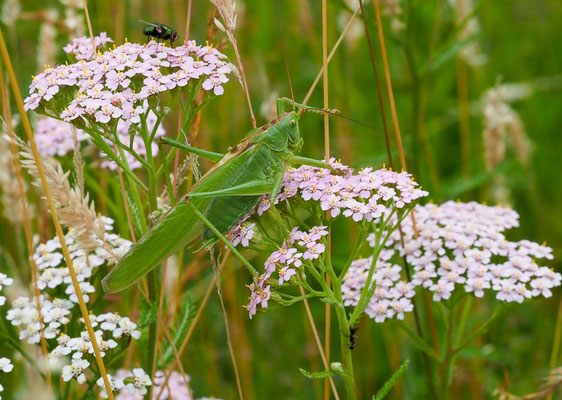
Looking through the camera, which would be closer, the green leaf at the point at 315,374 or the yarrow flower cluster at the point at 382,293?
the green leaf at the point at 315,374

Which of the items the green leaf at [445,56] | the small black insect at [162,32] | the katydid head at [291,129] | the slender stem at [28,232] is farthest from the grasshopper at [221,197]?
the green leaf at [445,56]

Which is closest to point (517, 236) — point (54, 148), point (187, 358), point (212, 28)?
point (187, 358)

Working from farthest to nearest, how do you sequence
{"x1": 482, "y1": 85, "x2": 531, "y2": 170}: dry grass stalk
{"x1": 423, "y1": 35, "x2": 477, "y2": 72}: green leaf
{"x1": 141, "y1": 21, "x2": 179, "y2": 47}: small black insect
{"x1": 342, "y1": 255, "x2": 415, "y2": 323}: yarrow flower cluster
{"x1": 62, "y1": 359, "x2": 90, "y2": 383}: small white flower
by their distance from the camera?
{"x1": 482, "y1": 85, "x2": 531, "y2": 170}: dry grass stalk, {"x1": 423, "y1": 35, "x2": 477, "y2": 72}: green leaf, {"x1": 141, "y1": 21, "x2": 179, "y2": 47}: small black insect, {"x1": 342, "y1": 255, "x2": 415, "y2": 323}: yarrow flower cluster, {"x1": 62, "y1": 359, "x2": 90, "y2": 383}: small white flower

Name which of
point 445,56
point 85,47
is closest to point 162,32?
point 85,47

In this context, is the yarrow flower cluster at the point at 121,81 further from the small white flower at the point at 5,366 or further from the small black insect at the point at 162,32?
the small white flower at the point at 5,366

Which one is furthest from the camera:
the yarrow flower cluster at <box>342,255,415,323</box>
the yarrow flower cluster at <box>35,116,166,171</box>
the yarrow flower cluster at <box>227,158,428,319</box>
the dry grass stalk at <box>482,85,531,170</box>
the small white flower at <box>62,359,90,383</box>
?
the dry grass stalk at <box>482,85,531,170</box>

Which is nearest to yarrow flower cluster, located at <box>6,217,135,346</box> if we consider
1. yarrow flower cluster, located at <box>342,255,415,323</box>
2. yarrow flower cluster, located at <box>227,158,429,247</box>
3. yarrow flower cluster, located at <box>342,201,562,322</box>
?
yarrow flower cluster, located at <box>227,158,429,247</box>

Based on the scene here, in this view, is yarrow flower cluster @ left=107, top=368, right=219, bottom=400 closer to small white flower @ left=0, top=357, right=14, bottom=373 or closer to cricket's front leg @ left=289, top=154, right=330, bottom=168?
small white flower @ left=0, top=357, right=14, bottom=373
